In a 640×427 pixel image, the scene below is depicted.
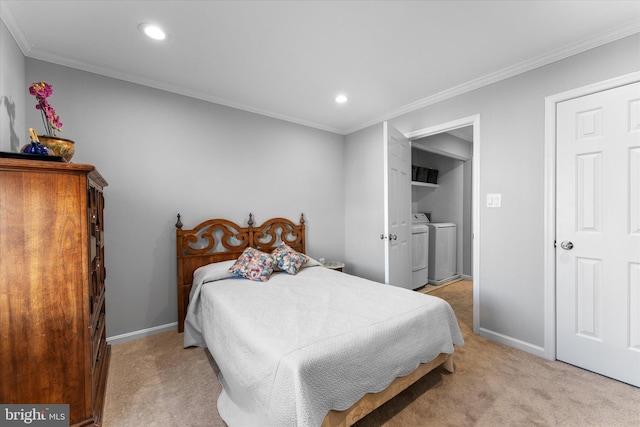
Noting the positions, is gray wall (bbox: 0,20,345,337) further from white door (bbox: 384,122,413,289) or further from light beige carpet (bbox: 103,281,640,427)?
white door (bbox: 384,122,413,289)

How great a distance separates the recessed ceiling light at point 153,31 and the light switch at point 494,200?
2988 millimetres

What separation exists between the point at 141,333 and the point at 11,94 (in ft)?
6.88

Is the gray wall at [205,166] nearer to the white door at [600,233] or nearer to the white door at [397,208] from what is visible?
the white door at [600,233]

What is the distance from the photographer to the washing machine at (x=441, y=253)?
4.38 meters

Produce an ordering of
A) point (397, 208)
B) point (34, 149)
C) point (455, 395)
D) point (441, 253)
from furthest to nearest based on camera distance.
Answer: point (441, 253) → point (397, 208) → point (455, 395) → point (34, 149)

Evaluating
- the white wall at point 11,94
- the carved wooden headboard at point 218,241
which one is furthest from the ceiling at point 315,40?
the carved wooden headboard at point 218,241

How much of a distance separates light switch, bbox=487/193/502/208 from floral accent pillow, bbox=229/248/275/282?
2178mm

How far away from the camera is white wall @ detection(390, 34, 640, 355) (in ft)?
7.30

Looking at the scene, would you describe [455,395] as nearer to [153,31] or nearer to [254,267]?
[254,267]

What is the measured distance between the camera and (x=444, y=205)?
4.96 metres

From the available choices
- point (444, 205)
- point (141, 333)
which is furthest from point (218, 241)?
point (444, 205)

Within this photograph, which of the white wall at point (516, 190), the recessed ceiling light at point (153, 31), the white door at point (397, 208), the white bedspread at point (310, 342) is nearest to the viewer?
the white bedspread at point (310, 342)

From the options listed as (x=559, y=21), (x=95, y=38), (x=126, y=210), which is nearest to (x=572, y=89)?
(x=559, y=21)

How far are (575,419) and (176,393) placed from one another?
2.43 m
